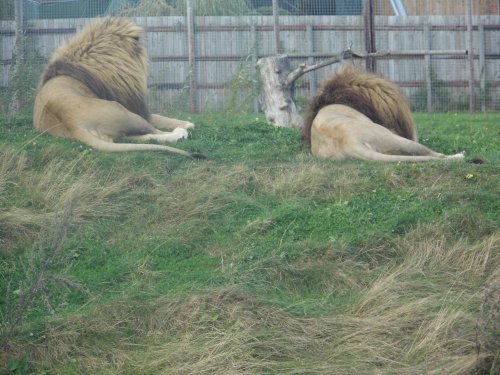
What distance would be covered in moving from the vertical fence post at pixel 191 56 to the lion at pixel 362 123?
21.2ft

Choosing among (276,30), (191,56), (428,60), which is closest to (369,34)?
(276,30)

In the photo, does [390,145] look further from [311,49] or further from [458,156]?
[311,49]

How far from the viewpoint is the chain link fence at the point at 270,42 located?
15.7 metres

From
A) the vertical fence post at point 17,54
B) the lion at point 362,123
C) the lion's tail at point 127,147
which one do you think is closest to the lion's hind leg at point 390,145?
the lion at point 362,123

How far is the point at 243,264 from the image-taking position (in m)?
5.80

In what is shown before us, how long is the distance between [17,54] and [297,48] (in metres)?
5.48

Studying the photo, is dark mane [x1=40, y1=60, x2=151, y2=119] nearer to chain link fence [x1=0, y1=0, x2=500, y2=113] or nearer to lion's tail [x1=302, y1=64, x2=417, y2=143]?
lion's tail [x1=302, y1=64, x2=417, y2=143]

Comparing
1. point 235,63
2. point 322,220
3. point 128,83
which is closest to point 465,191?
point 322,220

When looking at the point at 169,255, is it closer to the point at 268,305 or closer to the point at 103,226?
the point at 103,226

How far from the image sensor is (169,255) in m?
6.09

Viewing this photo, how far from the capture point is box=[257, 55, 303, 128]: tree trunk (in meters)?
10.4

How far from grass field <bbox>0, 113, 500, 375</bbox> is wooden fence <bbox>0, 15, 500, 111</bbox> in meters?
7.63

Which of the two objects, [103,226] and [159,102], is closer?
[103,226]

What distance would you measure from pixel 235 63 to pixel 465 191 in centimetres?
1010
